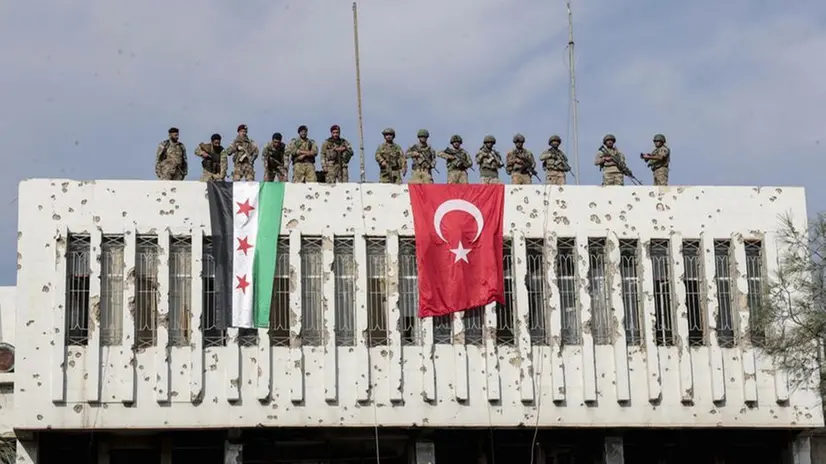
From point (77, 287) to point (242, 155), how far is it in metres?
4.78

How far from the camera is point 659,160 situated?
117 ft

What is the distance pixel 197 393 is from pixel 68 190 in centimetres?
531

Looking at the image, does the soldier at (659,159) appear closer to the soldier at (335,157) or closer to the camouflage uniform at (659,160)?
the camouflage uniform at (659,160)

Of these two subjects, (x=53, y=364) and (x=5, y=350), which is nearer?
(x=53, y=364)

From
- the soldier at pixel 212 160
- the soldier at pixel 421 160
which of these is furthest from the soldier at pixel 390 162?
the soldier at pixel 212 160

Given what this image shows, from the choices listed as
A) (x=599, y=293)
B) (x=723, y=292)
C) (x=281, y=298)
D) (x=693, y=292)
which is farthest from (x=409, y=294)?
(x=723, y=292)

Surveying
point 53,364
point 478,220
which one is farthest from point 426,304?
point 53,364

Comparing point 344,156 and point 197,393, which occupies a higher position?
point 344,156

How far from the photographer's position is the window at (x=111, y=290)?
32781 millimetres

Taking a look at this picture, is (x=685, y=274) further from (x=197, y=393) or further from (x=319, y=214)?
(x=197, y=393)

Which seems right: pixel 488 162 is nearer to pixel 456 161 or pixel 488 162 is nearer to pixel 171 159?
pixel 456 161

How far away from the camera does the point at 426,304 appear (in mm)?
33719

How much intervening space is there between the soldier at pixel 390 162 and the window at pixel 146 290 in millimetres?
5580

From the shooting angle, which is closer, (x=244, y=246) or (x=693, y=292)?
(x=244, y=246)
